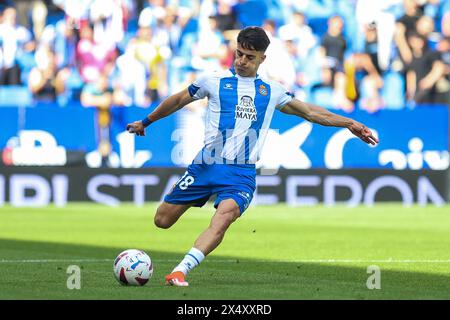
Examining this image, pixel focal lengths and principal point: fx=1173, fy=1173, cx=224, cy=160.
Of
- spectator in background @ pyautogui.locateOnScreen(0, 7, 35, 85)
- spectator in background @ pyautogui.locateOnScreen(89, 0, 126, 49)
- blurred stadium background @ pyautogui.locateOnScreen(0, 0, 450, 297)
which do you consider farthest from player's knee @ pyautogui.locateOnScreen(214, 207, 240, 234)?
spectator in background @ pyautogui.locateOnScreen(89, 0, 126, 49)

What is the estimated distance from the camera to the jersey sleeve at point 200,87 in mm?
9961

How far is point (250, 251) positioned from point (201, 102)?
8994mm

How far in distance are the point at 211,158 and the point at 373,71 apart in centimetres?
1549

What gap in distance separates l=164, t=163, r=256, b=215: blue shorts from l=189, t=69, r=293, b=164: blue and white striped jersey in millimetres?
103

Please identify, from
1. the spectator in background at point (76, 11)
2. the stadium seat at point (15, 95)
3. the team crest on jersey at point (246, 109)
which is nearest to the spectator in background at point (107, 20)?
the spectator in background at point (76, 11)

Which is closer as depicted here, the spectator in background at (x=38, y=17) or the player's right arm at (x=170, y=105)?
the player's right arm at (x=170, y=105)

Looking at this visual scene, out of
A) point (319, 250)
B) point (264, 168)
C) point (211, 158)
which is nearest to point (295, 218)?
point (264, 168)

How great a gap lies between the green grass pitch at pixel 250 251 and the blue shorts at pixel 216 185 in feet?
2.26

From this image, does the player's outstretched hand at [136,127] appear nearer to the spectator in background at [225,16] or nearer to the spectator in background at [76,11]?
the spectator in background at [76,11]

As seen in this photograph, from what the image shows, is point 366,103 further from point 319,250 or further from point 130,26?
point 319,250

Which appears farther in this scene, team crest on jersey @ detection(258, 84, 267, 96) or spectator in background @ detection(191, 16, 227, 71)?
spectator in background @ detection(191, 16, 227, 71)

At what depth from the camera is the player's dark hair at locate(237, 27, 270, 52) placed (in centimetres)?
966

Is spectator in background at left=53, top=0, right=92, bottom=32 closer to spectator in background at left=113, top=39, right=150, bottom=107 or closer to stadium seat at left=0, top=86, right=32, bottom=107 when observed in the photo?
spectator in background at left=113, top=39, right=150, bottom=107

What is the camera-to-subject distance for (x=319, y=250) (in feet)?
46.3
